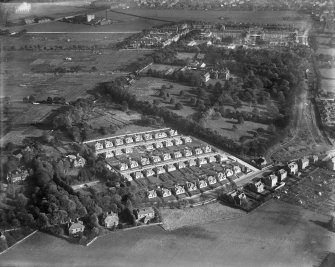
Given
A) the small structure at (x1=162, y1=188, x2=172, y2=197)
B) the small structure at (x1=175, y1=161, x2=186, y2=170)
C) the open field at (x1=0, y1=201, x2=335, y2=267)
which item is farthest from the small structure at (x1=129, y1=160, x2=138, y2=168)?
the open field at (x1=0, y1=201, x2=335, y2=267)

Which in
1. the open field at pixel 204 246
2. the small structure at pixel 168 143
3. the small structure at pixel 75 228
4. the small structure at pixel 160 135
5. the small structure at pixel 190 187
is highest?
the small structure at pixel 160 135

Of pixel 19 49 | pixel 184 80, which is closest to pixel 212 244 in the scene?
pixel 184 80

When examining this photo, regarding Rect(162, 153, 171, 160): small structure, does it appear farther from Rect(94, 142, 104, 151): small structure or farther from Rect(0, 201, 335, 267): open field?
Rect(0, 201, 335, 267): open field

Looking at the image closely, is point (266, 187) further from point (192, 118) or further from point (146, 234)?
point (192, 118)

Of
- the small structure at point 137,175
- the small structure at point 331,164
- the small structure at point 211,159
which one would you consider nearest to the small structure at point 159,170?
the small structure at point 137,175

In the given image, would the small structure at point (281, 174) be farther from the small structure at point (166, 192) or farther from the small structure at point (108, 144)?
the small structure at point (108, 144)

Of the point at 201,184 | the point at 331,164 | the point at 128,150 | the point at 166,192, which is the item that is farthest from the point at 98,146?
the point at 331,164
